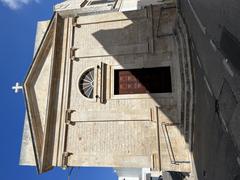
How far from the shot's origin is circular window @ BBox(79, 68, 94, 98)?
11.9m

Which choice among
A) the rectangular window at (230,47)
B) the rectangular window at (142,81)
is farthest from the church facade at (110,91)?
the rectangular window at (230,47)

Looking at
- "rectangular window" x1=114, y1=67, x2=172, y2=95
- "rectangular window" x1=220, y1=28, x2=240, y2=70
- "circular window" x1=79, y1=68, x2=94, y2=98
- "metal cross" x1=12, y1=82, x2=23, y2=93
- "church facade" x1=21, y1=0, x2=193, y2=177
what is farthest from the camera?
"metal cross" x1=12, y1=82, x2=23, y2=93

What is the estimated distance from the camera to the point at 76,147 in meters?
11.3

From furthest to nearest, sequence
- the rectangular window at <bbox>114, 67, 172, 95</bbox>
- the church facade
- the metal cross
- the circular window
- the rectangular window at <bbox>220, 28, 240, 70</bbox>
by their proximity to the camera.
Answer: the metal cross
the circular window
the rectangular window at <bbox>114, 67, 172, 95</bbox>
the church facade
the rectangular window at <bbox>220, 28, 240, 70</bbox>

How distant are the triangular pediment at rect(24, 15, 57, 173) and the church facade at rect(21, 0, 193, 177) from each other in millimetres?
45

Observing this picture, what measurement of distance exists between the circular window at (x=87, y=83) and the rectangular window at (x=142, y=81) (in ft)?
3.56

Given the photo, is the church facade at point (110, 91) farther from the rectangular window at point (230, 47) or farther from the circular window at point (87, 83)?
the rectangular window at point (230, 47)

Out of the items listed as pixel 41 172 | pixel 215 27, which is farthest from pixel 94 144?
pixel 215 27

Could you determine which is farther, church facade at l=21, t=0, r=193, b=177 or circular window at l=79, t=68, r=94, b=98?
circular window at l=79, t=68, r=94, b=98

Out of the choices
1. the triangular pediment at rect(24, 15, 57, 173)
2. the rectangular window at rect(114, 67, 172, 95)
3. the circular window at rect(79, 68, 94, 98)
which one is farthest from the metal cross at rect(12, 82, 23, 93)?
the rectangular window at rect(114, 67, 172, 95)

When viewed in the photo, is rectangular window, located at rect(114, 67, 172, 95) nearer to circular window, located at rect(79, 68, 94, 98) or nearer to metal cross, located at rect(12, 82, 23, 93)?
circular window, located at rect(79, 68, 94, 98)

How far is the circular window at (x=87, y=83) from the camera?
39.1 feet

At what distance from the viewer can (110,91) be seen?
11.5 meters

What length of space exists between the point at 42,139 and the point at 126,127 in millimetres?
3828
